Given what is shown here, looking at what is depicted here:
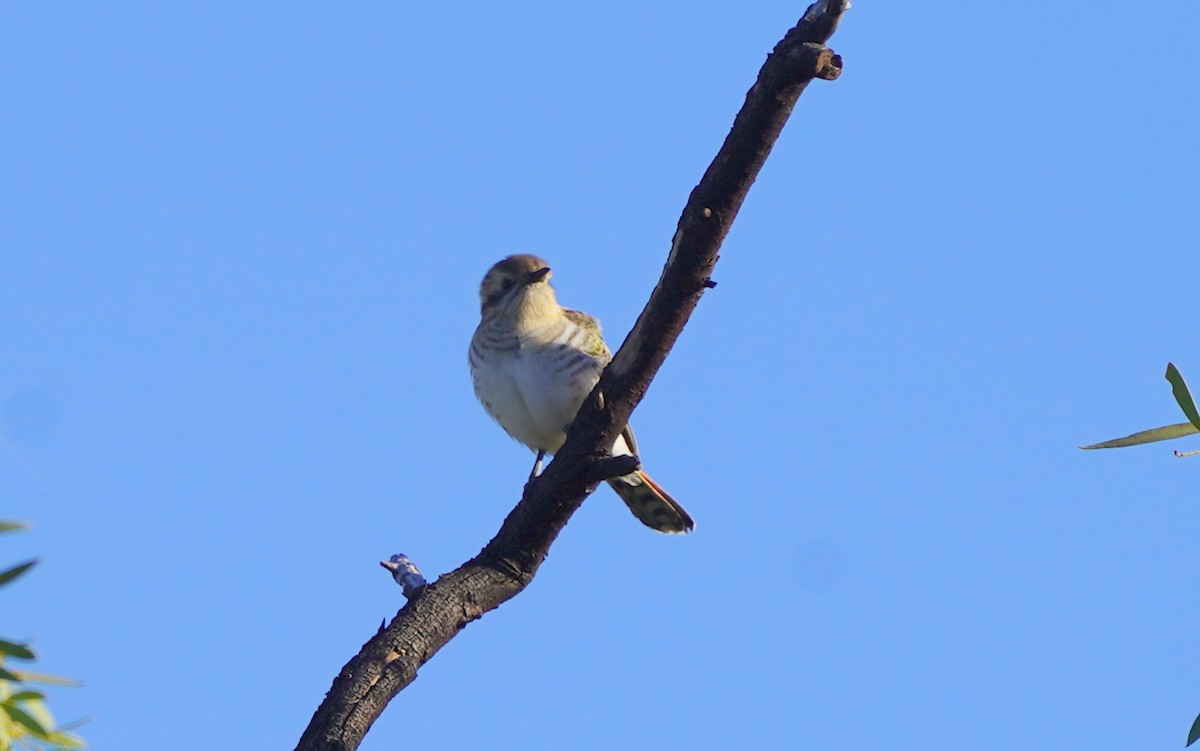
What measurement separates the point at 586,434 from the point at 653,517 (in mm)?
3304

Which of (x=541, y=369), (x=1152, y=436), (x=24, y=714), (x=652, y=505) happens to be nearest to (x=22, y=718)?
(x=24, y=714)

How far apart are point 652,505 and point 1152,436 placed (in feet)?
16.0

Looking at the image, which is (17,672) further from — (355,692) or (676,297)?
(676,297)

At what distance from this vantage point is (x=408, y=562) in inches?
261

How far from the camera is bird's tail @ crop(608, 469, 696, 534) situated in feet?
31.0

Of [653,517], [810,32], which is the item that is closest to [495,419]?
[653,517]

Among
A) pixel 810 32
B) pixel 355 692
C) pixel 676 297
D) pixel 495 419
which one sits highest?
pixel 495 419

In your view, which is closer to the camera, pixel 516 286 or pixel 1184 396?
pixel 1184 396

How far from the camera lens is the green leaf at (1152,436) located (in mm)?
4863

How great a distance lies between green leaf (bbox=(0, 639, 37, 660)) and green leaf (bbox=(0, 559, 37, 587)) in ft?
0.54

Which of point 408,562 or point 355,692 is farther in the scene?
point 408,562

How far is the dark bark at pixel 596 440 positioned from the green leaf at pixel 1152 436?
1.51 m

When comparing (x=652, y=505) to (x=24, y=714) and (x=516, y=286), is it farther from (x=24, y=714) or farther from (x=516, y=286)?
(x=24, y=714)

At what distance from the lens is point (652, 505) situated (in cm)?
956
